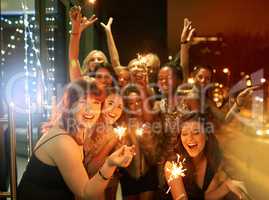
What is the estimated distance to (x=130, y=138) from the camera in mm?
3744

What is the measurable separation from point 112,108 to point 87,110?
88 centimetres

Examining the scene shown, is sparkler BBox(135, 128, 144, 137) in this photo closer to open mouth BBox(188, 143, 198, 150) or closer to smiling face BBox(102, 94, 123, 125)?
smiling face BBox(102, 94, 123, 125)

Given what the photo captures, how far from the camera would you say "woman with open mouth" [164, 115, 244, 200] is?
10.9ft

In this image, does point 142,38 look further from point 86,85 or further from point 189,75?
point 86,85

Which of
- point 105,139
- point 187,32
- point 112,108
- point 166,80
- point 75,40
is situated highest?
point 187,32

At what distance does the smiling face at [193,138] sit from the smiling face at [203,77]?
135 centimetres

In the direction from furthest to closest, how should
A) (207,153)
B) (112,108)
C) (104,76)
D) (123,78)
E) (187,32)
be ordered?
(187,32)
(123,78)
(104,76)
(112,108)
(207,153)

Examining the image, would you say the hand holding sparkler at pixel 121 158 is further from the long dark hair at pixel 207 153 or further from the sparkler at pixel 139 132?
the sparkler at pixel 139 132

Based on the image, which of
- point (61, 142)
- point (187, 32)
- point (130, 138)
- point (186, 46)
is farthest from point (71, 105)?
point (187, 32)

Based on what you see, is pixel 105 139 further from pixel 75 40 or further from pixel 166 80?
pixel 75 40

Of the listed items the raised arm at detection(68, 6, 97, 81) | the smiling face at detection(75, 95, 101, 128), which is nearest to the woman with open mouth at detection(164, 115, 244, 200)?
the smiling face at detection(75, 95, 101, 128)

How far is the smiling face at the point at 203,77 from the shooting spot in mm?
4711

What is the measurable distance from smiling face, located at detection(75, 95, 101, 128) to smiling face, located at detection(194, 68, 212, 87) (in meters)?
2.02

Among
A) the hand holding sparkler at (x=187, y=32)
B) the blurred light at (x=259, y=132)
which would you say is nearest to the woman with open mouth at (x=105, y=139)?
the hand holding sparkler at (x=187, y=32)
